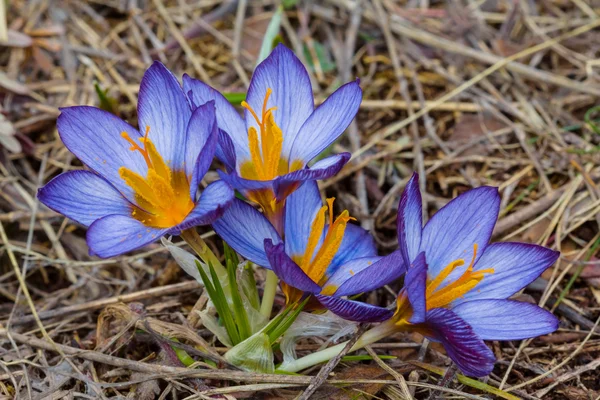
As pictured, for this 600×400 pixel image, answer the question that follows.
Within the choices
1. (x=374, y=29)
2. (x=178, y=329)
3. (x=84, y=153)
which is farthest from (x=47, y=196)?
(x=374, y=29)

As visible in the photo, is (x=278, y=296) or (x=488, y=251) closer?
(x=488, y=251)

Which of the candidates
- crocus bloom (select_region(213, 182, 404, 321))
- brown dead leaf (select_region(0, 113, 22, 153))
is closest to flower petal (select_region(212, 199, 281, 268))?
crocus bloom (select_region(213, 182, 404, 321))

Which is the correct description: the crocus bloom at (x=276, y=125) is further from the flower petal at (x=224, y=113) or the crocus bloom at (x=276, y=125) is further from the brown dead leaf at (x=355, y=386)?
the brown dead leaf at (x=355, y=386)

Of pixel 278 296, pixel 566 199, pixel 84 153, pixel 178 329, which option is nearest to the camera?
pixel 84 153

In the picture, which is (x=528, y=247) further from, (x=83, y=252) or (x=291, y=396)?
(x=83, y=252)

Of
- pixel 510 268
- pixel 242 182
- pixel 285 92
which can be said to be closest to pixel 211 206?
pixel 242 182

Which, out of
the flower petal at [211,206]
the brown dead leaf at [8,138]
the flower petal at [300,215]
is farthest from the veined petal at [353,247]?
the brown dead leaf at [8,138]

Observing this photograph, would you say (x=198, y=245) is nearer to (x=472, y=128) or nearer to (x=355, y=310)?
(x=355, y=310)

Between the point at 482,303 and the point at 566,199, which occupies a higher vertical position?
the point at 482,303
